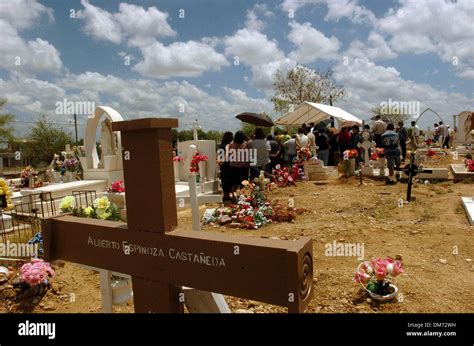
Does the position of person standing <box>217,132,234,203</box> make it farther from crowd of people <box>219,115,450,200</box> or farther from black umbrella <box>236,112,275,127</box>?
black umbrella <box>236,112,275,127</box>

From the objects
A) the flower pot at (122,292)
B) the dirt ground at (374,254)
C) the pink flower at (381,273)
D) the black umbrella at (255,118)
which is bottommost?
the dirt ground at (374,254)

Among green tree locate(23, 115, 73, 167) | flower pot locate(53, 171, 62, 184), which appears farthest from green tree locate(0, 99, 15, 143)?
flower pot locate(53, 171, 62, 184)

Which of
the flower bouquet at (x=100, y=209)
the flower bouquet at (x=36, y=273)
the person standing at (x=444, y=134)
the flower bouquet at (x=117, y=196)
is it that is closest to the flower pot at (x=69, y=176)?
the flower bouquet at (x=117, y=196)

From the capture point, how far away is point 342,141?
1298cm

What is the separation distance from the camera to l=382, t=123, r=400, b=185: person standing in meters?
9.63

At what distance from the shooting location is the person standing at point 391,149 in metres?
9.63

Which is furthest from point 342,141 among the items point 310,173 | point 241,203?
point 241,203

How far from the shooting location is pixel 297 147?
11672mm

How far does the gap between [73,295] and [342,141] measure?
10.6m

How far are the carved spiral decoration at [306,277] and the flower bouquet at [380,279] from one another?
2.32 m

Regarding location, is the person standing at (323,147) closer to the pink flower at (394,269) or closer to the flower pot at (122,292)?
the pink flower at (394,269)
